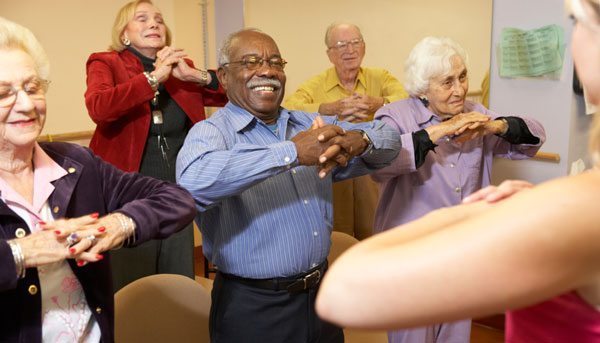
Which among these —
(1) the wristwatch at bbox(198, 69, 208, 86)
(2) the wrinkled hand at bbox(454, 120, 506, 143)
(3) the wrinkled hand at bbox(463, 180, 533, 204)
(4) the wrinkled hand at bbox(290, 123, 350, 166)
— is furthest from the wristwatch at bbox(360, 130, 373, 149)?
(1) the wristwatch at bbox(198, 69, 208, 86)

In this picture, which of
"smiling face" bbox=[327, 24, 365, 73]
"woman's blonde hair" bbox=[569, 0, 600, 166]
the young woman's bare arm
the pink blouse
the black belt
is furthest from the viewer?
"smiling face" bbox=[327, 24, 365, 73]

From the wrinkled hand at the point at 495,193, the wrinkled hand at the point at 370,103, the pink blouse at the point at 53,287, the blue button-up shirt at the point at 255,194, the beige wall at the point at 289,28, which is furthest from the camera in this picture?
the beige wall at the point at 289,28

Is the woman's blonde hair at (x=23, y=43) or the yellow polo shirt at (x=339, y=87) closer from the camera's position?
the woman's blonde hair at (x=23, y=43)

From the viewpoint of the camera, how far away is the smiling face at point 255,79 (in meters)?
2.15

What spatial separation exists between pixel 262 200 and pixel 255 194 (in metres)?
0.03

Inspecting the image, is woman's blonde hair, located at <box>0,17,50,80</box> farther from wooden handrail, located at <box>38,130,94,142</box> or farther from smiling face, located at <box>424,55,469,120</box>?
wooden handrail, located at <box>38,130,94,142</box>

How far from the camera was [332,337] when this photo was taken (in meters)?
2.14

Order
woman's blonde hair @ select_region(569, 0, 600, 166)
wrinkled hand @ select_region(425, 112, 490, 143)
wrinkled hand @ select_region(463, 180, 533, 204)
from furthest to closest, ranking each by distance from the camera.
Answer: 1. wrinkled hand @ select_region(425, 112, 490, 143)
2. wrinkled hand @ select_region(463, 180, 533, 204)
3. woman's blonde hair @ select_region(569, 0, 600, 166)

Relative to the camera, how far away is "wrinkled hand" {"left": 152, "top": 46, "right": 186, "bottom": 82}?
9.73ft

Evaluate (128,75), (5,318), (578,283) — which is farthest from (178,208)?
(128,75)

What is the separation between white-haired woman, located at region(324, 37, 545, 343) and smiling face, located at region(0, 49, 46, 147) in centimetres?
139

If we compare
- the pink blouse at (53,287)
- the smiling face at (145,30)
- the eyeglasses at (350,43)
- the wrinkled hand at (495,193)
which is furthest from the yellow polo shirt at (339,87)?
the wrinkled hand at (495,193)

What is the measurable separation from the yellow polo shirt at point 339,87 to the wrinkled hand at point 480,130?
112 centimetres

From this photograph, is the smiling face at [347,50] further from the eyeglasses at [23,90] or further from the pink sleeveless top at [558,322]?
the pink sleeveless top at [558,322]
